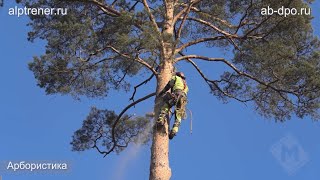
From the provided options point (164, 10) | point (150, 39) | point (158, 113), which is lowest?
point (158, 113)

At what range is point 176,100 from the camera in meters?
9.05

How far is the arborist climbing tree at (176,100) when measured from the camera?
29.5ft

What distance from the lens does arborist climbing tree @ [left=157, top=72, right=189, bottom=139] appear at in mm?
9000

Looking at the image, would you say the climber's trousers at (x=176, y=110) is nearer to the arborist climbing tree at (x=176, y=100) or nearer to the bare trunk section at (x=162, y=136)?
the arborist climbing tree at (x=176, y=100)

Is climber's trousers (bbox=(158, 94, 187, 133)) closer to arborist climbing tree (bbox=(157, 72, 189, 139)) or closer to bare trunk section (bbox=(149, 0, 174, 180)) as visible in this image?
arborist climbing tree (bbox=(157, 72, 189, 139))

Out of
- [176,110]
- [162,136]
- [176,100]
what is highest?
[176,100]

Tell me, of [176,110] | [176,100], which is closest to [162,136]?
[176,110]

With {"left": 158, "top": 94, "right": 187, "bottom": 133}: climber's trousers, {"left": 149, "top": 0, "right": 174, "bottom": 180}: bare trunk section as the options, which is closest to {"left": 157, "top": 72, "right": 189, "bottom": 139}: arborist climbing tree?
{"left": 158, "top": 94, "right": 187, "bottom": 133}: climber's trousers

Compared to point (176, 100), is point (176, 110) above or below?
below

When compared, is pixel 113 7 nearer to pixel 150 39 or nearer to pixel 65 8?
pixel 65 8

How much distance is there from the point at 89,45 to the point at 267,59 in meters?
3.22

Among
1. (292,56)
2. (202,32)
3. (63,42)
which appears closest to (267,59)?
(292,56)

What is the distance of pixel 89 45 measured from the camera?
1005 centimetres

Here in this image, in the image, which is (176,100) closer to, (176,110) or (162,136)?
(176,110)
